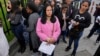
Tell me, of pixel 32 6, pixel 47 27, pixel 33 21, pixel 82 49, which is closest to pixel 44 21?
pixel 47 27

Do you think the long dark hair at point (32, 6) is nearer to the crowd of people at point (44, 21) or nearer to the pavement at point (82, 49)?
the crowd of people at point (44, 21)

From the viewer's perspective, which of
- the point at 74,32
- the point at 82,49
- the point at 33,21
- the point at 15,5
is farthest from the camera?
the point at 82,49

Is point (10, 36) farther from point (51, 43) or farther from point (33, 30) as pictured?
point (51, 43)

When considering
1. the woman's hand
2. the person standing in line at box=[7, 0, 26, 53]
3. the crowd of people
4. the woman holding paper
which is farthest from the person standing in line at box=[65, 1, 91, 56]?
the person standing in line at box=[7, 0, 26, 53]

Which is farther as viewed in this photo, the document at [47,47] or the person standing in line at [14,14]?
the person standing in line at [14,14]

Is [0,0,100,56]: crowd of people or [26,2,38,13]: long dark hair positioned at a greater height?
[26,2,38,13]: long dark hair

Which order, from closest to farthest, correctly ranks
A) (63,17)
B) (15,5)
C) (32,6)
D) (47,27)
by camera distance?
1. (47,27)
2. (32,6)
3. (15,5)
4. (63,17)

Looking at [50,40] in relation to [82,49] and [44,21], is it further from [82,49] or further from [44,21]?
[82,49]

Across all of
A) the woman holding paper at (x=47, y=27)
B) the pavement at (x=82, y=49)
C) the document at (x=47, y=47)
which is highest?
the woman holding paper at (x=47, y=27)

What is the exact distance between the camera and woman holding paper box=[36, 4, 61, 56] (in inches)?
127

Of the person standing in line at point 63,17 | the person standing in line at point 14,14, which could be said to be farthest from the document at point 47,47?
the person standing in line at point 63,17

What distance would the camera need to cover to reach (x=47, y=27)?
3229 millimetres

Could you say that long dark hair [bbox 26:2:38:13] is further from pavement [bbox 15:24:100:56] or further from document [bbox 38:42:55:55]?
pavement [bbox 15:24:100:56]

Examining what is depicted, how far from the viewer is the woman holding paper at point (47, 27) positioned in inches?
127
